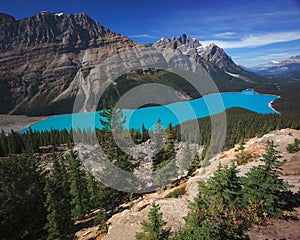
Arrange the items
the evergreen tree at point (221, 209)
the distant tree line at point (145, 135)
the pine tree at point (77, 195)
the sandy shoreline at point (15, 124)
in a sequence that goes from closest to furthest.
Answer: the evergreen tree at point (221, 209) → the pine tree at point (77, 195) → the distant tree line at point (145, 135) → the sandy shoreline at point (15, 124)

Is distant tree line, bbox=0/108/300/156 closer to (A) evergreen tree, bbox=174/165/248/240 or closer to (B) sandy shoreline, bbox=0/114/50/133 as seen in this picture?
(A) evergreen tree, bbox=174/165/248/240

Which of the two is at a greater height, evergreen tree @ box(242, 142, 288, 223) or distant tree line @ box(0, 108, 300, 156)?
evergreen tree @ box(242, 142, 288, 223)

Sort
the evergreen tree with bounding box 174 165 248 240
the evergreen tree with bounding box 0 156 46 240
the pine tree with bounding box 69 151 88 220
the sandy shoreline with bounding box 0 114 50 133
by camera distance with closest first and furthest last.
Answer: the evergreen tree with bounding box 174 165 248 240 → the evergreen tree with bounding box 0 156 46 240 → the pine tree with bounding box 69 151 88 220 → the sandy shoreline with bounding box 0 114 50 133

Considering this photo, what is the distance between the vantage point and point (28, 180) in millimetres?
17875

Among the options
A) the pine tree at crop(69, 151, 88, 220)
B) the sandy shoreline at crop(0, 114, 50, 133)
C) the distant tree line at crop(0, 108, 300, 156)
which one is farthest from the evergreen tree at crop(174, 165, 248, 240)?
the sandy shoreline at crop(0, 114, 50, 133)

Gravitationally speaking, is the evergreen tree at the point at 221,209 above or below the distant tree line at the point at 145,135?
above

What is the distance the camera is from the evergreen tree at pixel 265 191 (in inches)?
411

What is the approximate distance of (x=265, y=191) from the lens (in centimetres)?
1059

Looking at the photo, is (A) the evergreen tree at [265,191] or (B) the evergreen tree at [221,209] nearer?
(B) the evergreen tree at [221,209]

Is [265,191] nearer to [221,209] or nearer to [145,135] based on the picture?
[221,209]

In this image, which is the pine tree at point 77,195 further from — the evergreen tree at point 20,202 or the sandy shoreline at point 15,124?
the sandy shoreline at point 15,124

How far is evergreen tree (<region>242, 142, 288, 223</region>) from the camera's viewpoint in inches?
411

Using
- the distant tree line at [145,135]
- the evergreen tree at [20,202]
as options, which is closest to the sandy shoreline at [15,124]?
the distant tree line at [145,135]

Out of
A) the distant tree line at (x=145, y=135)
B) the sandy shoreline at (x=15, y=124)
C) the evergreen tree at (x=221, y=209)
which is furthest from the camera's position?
the sandy shoreline at (x=15, y=124)
